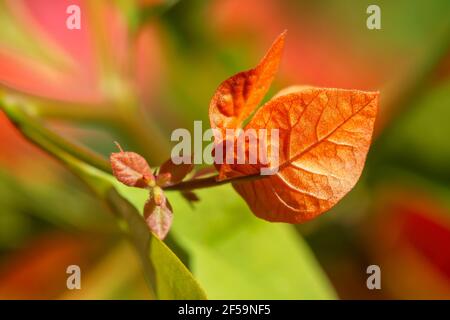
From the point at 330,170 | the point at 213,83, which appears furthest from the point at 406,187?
the point at 330,170

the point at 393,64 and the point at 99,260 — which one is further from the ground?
the point at 393,64

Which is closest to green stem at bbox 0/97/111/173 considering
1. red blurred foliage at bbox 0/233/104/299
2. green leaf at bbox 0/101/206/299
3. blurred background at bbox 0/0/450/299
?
green leaf at bbox 0/101/206/299

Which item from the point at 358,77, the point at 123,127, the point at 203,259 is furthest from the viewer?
the point at 358,77

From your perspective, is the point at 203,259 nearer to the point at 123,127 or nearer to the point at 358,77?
the point at 123,127

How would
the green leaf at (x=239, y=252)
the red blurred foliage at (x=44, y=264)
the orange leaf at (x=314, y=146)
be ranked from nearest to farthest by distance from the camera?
the orange leaf at (x=314, y=146)
the green leaf at (x=239, y=252)
the red blurred foliage at (x=44, y=264)

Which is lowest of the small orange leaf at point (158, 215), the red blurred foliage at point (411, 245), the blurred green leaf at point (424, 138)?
the small orange leaf at point (158, 215)

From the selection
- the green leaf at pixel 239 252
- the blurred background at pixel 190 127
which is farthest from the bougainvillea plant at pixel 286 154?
the blurred background at pixel 190 127

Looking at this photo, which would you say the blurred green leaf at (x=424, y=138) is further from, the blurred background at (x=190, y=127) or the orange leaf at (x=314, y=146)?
the orange leaf at (x=314, y=146)
